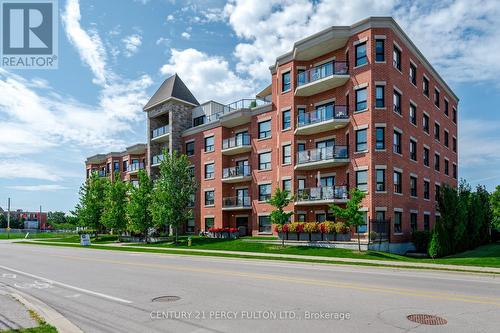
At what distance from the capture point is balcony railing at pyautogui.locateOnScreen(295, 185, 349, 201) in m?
28.6

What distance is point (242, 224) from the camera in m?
39.6

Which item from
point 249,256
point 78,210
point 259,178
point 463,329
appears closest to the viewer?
point 463,329

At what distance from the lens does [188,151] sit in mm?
45750

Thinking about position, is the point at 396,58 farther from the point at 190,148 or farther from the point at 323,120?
the point at 190,148

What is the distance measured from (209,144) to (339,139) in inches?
663

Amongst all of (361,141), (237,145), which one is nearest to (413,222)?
(361,141)

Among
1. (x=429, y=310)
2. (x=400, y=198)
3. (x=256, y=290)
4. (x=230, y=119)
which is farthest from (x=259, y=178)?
(x=429, y=310)

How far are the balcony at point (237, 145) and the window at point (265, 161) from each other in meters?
1.84

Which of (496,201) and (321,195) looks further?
(496,201)

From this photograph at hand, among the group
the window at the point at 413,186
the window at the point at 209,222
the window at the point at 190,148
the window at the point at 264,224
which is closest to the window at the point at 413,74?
the window at the point at 413,186

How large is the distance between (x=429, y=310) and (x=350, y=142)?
2177 cm

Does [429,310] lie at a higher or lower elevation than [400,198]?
lower

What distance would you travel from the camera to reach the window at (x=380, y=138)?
28000 millimetres

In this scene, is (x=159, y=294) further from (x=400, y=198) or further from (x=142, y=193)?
(x=142, y=193)
